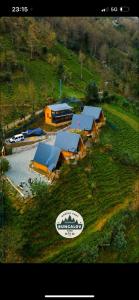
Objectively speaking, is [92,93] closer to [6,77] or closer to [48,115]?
[48,115]

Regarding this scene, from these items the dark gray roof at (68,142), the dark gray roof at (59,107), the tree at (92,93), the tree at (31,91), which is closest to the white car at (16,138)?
the dark gray roof at (68,142)

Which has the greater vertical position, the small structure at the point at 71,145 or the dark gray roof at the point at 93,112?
the dark gray roof at the point at 93,112

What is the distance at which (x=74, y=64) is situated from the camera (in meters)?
8.54

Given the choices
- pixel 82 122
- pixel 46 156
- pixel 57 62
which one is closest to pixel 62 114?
pixel 82 122

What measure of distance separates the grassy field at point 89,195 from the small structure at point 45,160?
17cm

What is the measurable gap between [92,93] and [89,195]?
188 inches

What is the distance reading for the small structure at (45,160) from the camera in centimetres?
506

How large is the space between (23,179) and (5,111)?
293cm

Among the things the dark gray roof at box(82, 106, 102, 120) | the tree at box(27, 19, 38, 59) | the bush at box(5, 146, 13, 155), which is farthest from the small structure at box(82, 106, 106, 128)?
the tree at box(27, 19, 38, 59)

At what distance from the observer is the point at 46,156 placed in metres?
5.11

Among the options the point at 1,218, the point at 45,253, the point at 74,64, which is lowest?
the point at 45,253
